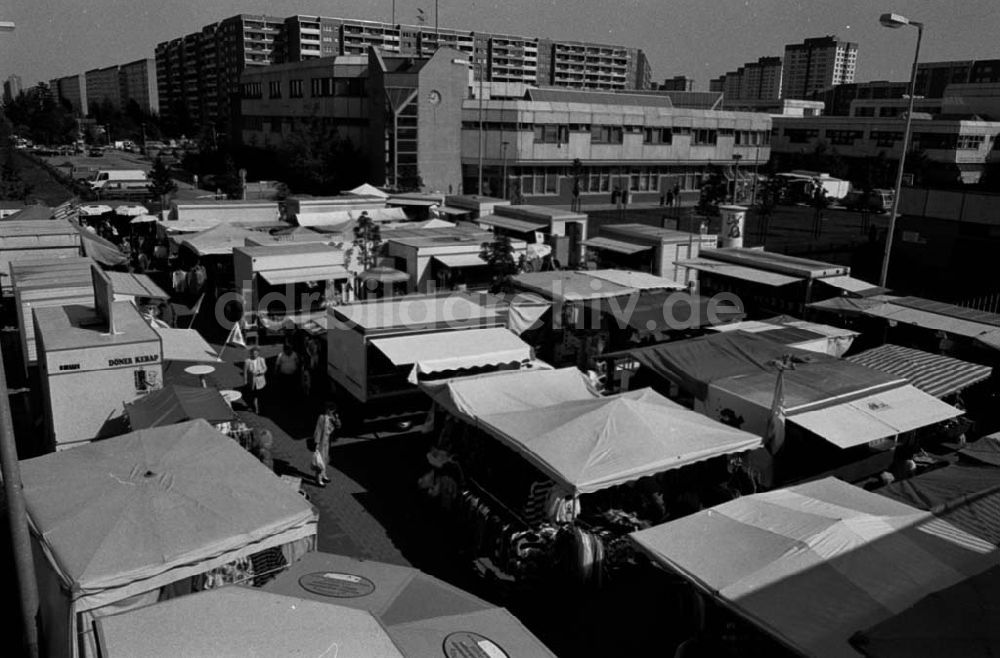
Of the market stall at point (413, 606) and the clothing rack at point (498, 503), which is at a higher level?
the market stall at point (413, 606)

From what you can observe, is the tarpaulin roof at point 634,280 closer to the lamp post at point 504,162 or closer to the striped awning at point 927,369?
the striped awning at point 927,369

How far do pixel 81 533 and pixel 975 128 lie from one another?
6227cm

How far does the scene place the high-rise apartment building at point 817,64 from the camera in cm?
16925

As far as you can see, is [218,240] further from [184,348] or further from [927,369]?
[927,369]

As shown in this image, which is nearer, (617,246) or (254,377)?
(254,377)

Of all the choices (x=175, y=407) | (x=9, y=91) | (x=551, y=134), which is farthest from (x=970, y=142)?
(x=9, y=91)

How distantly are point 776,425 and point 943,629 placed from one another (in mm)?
5121

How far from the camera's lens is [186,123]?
114938mm

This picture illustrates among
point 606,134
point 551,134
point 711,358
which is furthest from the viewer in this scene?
point 606,134

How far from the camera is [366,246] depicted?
2053cm

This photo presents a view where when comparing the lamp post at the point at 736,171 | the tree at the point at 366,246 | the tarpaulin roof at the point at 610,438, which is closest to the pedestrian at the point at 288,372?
the tree at the point at 366,246

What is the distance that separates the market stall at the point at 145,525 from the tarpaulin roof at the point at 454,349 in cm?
424

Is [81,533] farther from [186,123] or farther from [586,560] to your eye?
[186,123]

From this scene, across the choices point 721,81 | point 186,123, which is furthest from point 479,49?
point 721,81
